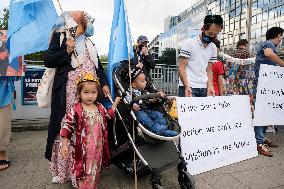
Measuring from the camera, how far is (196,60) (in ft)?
13.8

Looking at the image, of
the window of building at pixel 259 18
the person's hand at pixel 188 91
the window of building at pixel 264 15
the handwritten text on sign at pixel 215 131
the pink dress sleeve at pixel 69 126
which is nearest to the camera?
the pink dress sleeve at pixel 69 126

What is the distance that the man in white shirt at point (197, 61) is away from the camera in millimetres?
4082

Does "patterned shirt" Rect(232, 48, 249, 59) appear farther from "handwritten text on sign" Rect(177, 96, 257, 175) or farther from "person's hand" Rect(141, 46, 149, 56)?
"handwritten text on sign" Rect(177, 96, 257, 175)

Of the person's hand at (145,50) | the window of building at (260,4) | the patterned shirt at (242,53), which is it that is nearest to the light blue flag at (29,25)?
the person's hand at (145,50)

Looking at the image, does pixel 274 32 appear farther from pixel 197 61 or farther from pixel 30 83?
pixel 30 83

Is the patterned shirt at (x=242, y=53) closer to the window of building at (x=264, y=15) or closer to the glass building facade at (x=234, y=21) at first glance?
the glass building facade at (x=234, y=21)

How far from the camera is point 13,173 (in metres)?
4.00

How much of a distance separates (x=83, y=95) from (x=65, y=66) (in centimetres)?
54

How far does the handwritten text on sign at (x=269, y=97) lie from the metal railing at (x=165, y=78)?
5.18 meters

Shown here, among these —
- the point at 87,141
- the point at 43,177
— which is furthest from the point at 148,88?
the point at 43,177

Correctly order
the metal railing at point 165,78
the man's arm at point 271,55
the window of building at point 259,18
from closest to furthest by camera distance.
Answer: the man's arm at point 271,55 < the metal railing at point 165,78 < the window of building at point 259,18

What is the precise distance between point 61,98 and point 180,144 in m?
1.55

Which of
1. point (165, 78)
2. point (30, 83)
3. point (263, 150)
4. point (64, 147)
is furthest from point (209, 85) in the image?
point (165, 78)

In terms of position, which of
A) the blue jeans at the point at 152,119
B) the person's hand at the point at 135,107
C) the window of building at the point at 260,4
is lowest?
the blue jeans at the point at 152,119
